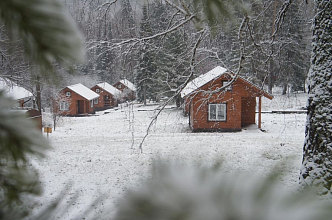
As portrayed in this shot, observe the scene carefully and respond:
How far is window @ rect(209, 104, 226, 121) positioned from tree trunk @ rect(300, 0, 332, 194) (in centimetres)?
Result: 1041

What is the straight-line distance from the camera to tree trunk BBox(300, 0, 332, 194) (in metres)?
4.75

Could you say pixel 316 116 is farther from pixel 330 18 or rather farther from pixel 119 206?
pixel 119 206

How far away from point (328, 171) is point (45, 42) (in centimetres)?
511

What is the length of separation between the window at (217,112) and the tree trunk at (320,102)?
34.1 ft

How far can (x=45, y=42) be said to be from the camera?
45 cm

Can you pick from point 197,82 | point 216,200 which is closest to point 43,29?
point 216,200

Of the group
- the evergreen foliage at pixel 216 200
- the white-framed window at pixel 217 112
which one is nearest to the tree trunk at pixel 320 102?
the evergreen foliage at pixel 216 200

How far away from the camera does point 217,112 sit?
16.1 m

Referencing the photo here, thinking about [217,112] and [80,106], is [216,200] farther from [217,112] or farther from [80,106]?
[80,106]

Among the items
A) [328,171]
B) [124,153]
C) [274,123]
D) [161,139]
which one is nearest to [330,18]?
[328,171]

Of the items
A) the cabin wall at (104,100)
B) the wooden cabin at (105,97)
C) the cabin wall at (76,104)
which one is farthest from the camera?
the cabin wall at (104,100)

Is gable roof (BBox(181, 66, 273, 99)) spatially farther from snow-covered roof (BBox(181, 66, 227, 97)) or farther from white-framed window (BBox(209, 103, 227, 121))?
white-framed window (BBox(209, 103, 227, 121))

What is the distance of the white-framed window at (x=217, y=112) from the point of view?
16.0 metres

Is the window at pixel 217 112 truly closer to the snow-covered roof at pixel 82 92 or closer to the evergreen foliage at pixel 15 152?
the evergreen foliage at pixel 15 152
